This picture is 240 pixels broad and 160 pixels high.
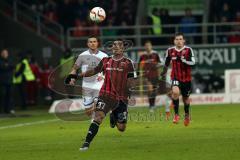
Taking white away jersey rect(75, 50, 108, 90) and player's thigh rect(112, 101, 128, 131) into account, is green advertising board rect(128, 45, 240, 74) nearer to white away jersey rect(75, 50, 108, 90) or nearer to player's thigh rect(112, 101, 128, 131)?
white away jersey rect(75, 50, 108, 90)

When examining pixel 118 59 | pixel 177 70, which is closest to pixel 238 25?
pixel 177 70

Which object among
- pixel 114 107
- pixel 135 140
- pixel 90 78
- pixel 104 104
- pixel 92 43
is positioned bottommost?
pixel 135 140

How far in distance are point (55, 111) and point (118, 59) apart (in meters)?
13.3

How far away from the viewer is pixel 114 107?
59.2 ft

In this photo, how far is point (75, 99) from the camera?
103 feet

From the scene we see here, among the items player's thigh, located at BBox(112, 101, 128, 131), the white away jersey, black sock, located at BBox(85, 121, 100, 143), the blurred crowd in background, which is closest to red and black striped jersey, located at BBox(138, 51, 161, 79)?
the blurred crowd in background

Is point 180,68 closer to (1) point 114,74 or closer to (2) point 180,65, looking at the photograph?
(2) point 180,65

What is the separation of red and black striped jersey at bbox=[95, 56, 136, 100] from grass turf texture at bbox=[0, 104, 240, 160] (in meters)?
1.10

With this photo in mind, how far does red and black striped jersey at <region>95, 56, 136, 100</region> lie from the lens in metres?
17.3

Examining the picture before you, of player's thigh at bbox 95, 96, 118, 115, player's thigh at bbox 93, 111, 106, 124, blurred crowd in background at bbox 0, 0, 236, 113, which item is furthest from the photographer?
blurred crowd in background at bbox 0, 0, 236, 113

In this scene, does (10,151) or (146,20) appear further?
(146,20)

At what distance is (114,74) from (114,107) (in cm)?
89

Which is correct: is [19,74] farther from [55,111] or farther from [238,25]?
[238,25]

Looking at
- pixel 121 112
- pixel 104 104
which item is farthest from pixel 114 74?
pixel 121 112
